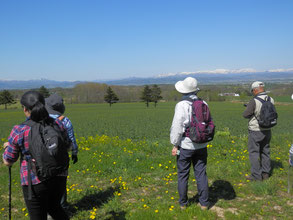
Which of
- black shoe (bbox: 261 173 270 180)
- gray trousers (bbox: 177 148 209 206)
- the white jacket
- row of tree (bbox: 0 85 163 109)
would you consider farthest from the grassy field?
row of tree (bbox: 0 85 163 109)

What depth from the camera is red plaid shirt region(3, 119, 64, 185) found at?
2424 millimetres

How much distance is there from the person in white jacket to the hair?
1.88 m

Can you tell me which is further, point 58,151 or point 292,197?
point 292,197

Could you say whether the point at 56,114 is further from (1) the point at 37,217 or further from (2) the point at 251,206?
(2) the point at 251,206

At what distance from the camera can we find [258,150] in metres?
5.11

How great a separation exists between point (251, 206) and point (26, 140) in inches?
143

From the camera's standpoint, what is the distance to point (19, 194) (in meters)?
4.85

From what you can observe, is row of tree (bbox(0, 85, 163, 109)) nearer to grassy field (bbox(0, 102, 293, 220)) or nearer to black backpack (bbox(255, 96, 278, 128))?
grassy field (bbox(0, 102, 293, 220))

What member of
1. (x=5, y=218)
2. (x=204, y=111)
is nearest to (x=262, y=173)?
(x=204, y=111)

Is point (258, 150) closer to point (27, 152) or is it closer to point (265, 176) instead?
point (265, 176)

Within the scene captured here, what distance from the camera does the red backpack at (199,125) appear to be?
3510 millimetres

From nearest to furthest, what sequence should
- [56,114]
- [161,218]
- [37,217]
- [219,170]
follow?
1. [37,217]
2. [161,218]
3. [56,114]
4. [219,170]

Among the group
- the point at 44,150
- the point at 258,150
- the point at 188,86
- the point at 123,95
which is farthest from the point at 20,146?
the point at 123,95

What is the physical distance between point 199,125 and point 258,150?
2389 millimetres
